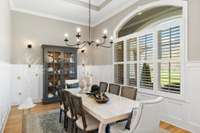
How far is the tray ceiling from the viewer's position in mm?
3955

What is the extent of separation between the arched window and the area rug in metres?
1.18

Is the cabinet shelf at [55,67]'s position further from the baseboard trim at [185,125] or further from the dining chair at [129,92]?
the baseboard trim at [185,125]

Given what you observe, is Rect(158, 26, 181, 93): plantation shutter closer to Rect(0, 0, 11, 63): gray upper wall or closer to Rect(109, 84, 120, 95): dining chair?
Rect(109, 84, 120, 95): dining chair

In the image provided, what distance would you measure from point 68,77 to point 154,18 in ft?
11.5

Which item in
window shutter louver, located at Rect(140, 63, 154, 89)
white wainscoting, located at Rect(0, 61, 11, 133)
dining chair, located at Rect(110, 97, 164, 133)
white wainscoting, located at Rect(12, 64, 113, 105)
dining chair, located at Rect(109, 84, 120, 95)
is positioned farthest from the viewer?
white wainscoting, located at Rect(12, 64, 113, 105)

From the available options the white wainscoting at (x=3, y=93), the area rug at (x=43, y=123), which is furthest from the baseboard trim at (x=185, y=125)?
the white wainscoting at (x=3, y=93)

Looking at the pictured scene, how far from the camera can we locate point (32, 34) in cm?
457

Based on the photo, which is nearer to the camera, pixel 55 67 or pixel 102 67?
pixel 55 67

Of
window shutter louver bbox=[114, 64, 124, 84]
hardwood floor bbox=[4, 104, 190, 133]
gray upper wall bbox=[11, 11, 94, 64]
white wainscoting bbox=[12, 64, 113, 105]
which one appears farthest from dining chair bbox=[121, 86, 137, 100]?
gray upper wall bbox=[11, 11, 94, 64]

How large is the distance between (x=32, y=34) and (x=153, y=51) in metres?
4.10

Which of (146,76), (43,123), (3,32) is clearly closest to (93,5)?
(3,32)

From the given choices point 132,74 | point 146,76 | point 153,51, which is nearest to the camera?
point 153,51

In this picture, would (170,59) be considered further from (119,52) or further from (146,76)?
(119,52)

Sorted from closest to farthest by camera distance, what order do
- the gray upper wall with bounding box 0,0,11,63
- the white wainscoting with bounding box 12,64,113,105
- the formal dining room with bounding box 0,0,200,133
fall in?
the formal dining room with bounding box 0,0,200,133 < the gray upper wall with bounding box 0,0,11,63 < the white wainscoting with bounding box 12,64,113,105
